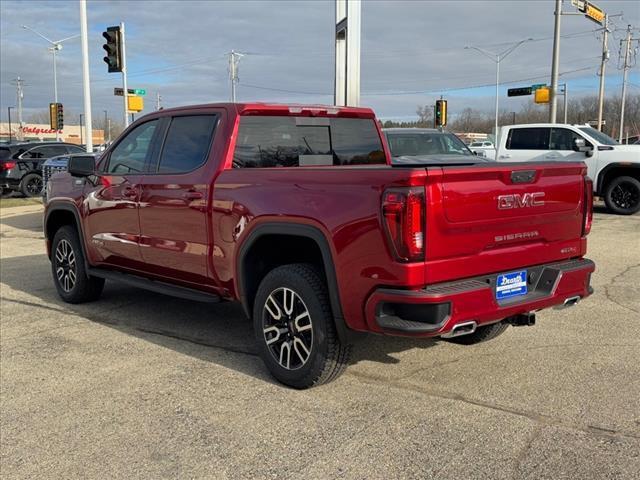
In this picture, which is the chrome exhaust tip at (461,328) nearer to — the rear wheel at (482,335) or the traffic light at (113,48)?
the rear wheel at (482,335)

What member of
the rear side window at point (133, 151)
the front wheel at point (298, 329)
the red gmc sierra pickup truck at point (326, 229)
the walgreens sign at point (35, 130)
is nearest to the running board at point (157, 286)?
the red gmc sierra pickup truck at point (326, 229)

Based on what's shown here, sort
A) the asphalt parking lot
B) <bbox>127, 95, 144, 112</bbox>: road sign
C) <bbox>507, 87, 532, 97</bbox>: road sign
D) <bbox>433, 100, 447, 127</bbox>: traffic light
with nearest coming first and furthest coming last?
the asphalt parking lot < <bbox>127, 95, 144, 112</bbox>: road sign < <bbox>433, 100, 447, 127</bbox>: traffic light < <bbox>507, 87, 532, 97</bbox>: road sign

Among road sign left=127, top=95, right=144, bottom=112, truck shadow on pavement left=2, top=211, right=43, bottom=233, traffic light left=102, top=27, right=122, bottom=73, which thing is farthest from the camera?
road sign left=127, top=95, right=144, bottom=112

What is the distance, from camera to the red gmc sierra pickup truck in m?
3.58

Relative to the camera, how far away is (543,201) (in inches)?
161

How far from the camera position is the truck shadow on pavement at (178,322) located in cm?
508

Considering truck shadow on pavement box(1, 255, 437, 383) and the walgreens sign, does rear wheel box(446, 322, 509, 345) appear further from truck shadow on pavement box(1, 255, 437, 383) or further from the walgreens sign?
the walgreens sign

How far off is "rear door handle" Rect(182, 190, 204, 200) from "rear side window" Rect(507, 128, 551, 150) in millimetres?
11478

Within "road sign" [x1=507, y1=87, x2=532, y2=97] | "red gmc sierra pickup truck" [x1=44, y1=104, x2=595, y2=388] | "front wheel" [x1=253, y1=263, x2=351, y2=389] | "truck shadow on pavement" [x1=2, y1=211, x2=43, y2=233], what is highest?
"road sign" [x1=507, y1=87, x2=532, y2=97]

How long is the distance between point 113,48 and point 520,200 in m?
15.5

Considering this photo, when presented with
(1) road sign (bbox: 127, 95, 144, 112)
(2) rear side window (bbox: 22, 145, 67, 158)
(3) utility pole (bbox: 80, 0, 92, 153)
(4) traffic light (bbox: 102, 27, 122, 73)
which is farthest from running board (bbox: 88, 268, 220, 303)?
(2) rear side window (bbox: 22, 145, 67, 158)

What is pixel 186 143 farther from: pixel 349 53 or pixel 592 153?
pixel 592 153

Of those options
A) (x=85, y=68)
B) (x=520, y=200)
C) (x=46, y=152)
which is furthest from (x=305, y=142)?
(x=46, y=152)

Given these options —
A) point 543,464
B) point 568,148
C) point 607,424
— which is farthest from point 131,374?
point 568,148
